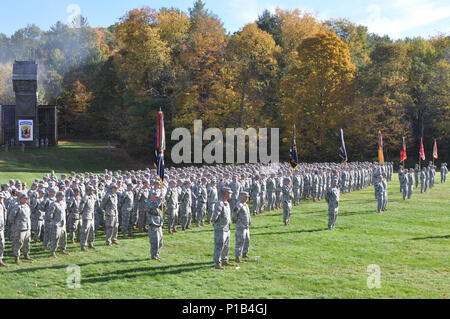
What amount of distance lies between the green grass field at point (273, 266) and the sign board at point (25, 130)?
29906 millimetres

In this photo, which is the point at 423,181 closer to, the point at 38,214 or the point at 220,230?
the point at 220,230

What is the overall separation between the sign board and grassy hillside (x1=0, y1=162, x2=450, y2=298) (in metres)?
30.1

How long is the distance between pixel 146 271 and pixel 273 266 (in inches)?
128

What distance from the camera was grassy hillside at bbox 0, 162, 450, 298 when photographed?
948cm

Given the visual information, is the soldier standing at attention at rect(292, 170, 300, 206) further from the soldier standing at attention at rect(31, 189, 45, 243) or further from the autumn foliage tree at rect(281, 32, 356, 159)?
the autumn foliage tree at rect(281, 32, 356, 159)

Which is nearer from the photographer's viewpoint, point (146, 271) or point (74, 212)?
point (146, 271)

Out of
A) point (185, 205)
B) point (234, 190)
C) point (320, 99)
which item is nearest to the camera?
point (185, 205)

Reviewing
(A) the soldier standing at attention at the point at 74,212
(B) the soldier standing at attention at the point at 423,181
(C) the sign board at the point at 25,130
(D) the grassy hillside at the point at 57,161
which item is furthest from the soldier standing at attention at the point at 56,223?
(C) the sign board at the point at 25,130

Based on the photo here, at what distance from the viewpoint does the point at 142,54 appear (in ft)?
148

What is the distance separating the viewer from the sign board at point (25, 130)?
41688mm

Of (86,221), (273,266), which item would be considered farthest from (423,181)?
(86,221)

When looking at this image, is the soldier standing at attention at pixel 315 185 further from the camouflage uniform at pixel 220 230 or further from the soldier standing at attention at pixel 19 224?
the soldier standing at attention at pixel 19 224

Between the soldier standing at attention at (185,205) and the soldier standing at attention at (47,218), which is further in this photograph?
the soldier standing at attention at (185,205)

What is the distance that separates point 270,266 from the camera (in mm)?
11469
